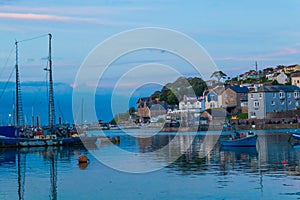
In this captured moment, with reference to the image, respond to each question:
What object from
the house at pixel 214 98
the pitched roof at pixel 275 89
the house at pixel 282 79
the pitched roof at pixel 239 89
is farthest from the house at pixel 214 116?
the house at pixel 282 79

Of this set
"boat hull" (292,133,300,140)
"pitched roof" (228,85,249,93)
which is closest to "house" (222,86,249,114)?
"pitched roof" (228,85,249,93)

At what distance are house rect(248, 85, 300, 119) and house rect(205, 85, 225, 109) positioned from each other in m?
15.6

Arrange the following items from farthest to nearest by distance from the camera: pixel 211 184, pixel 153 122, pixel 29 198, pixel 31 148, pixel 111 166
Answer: pixel 153 122
pixel 31 148
pixel 111 166
pixel 211 184
pixel 29 198

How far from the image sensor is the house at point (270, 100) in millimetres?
102688

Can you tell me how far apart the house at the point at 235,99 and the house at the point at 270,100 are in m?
8.59

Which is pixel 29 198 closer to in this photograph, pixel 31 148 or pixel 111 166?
pixel 111 166

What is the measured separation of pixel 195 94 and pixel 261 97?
38.4m

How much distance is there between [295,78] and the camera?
126312 mm

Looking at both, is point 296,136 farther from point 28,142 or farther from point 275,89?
point 275,89

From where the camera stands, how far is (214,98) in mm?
124312

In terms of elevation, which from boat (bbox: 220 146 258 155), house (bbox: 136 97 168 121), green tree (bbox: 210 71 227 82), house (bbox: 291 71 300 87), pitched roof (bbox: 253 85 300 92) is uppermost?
green tree (bbox: 210 71 227 82)

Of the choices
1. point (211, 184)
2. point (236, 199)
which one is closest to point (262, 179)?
point (211, 184)

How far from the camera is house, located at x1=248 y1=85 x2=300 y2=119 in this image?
102688 mm

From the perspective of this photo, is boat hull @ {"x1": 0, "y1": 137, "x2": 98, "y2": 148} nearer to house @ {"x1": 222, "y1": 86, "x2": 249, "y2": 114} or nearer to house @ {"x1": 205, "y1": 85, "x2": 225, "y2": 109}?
house @ {"x1": 222, "y1": 86, "x2": 249, "y2": 114}
